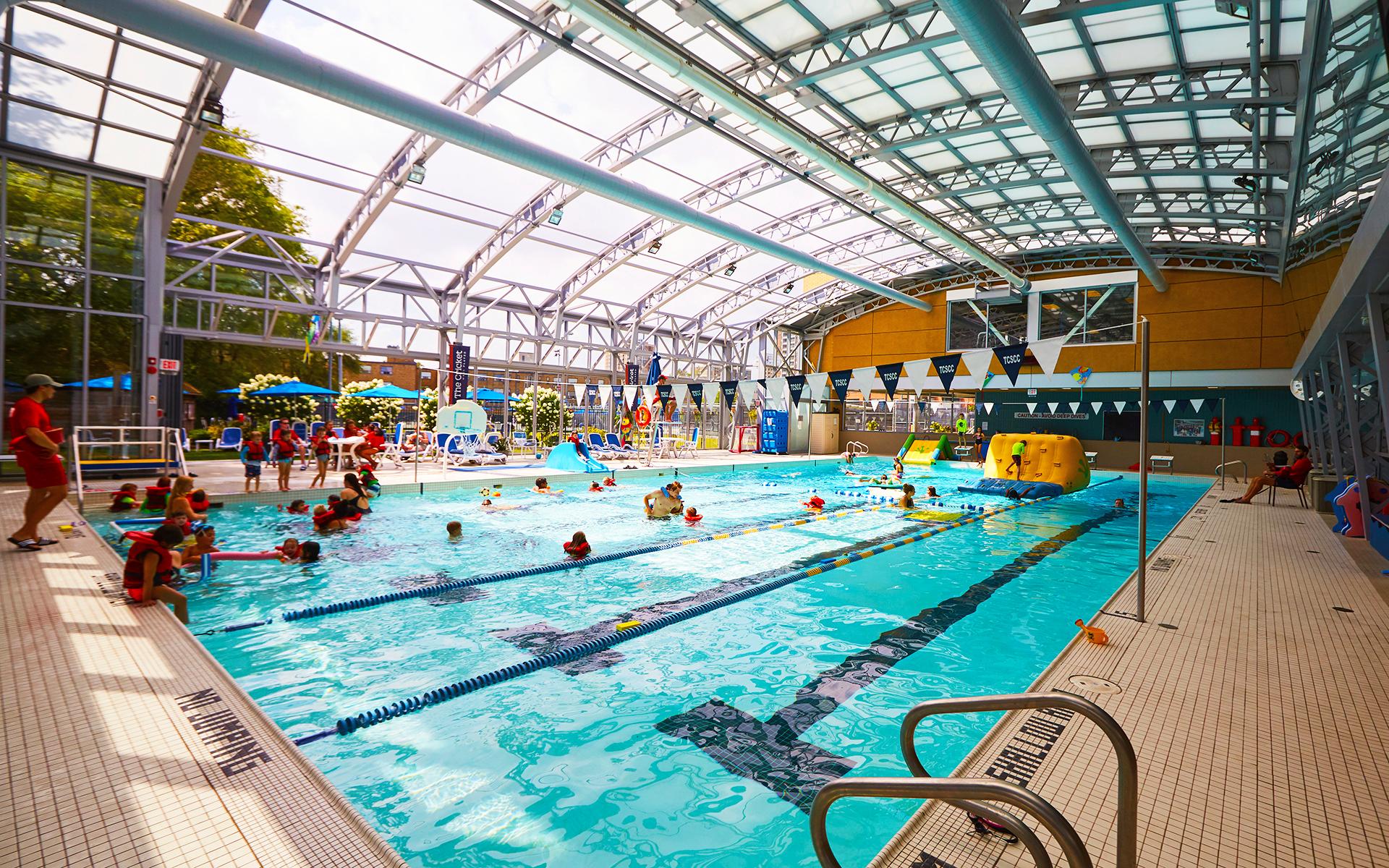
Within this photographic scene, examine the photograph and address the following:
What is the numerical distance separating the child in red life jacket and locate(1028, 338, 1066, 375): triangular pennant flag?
1033 centimetres

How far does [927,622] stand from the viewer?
5.24 m

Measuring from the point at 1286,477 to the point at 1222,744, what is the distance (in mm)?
12065

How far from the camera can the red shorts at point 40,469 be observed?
17.4 ft

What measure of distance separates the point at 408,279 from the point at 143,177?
698 centimetres

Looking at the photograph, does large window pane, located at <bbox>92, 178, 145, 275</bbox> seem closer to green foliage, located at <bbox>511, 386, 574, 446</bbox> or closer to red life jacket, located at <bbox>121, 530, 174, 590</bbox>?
red life jacket, located at <bbox>121, 530, 174, 590</bbox>

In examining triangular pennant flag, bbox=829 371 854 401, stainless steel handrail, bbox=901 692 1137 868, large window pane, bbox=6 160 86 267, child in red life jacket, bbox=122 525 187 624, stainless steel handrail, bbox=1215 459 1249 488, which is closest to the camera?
stainless steel handrail, bbox=901 692 1137 868

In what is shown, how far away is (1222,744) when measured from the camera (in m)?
2.67

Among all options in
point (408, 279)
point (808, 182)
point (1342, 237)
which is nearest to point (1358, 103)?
point (1342, 237)

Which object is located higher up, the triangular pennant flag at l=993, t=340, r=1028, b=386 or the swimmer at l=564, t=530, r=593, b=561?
the triangular pennant flag at l=993, t=340, r=1028, b=386

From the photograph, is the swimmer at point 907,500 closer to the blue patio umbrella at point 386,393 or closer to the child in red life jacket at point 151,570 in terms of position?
the child in red life jacket at point 151,570

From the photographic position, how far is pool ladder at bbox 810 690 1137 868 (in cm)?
123

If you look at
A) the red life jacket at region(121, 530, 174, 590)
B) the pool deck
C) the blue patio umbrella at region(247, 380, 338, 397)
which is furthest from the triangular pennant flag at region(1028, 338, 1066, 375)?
the blue patio umbrella at region(247, 380, 338, 397)

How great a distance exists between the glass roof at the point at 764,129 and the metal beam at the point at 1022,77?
0.97 metres

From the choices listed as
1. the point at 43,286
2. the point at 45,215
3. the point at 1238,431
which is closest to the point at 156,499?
the point at 43,286
